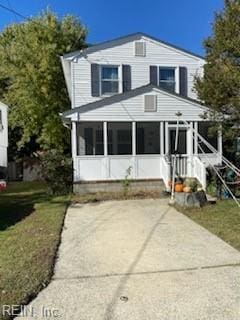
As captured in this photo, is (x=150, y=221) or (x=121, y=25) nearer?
(x=150, y=221)

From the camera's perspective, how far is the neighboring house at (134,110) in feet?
52.1

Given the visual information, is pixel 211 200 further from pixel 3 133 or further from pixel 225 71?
pixel 3 133

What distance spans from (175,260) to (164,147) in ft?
33.5

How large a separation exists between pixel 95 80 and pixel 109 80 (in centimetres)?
65

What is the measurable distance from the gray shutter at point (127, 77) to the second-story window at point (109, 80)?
0.32 m

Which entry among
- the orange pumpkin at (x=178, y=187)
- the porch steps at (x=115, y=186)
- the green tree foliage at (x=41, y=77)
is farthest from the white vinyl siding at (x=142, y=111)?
the green tree foliage at (x=41, y=77)

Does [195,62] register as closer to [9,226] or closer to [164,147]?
[164,147]

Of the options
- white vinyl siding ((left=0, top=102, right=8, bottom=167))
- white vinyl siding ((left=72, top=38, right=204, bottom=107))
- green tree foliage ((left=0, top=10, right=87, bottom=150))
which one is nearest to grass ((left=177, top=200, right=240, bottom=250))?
white vinyl siding ((left=72, top=38, right=204, bottom=107))

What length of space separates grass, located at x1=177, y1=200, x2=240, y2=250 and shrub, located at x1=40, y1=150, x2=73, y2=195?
5.77 m

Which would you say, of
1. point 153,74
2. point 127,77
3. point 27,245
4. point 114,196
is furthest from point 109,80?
point 27,245

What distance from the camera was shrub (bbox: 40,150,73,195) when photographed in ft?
52.0

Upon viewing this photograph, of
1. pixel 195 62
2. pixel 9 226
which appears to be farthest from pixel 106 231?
pixel 195 62

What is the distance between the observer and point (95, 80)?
1769 centimetres

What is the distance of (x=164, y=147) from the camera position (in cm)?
1641
